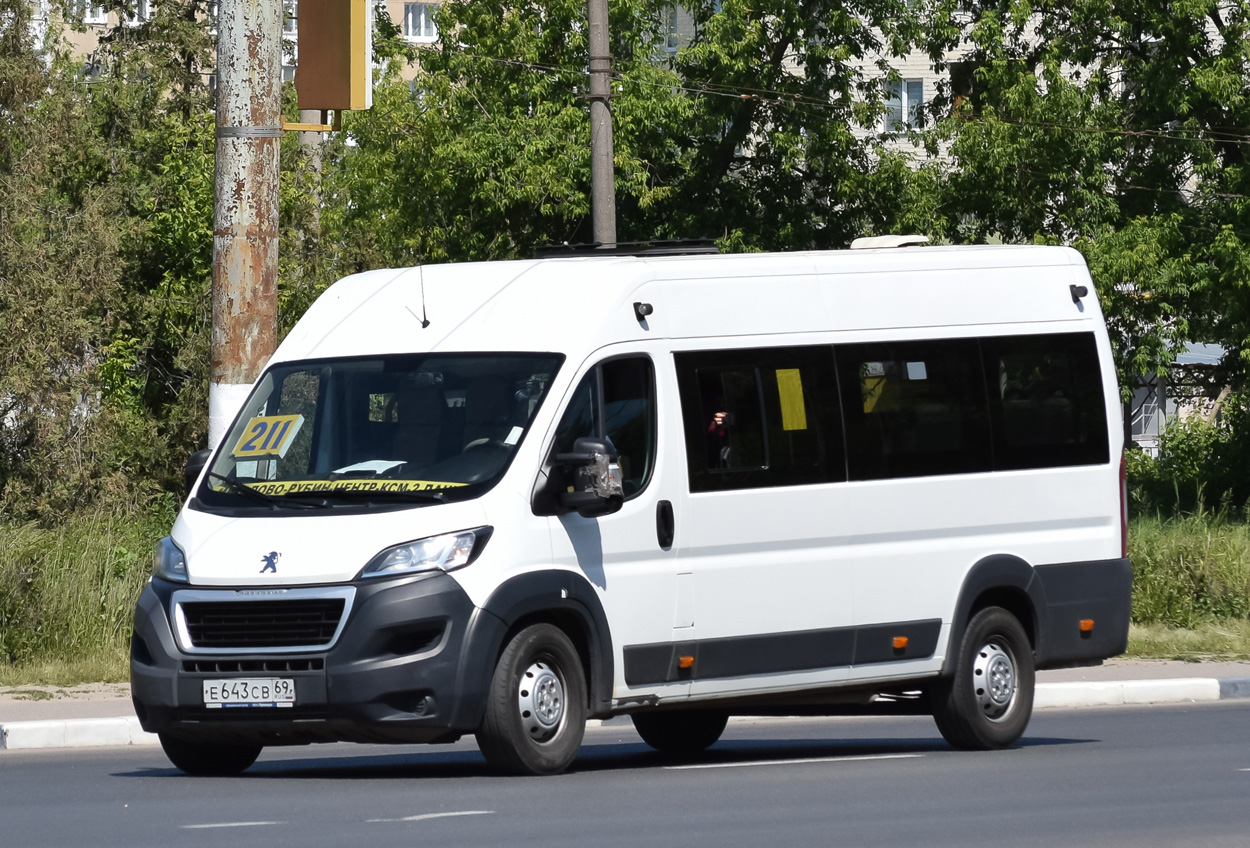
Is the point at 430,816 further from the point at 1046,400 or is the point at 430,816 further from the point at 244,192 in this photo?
the point at 244,192

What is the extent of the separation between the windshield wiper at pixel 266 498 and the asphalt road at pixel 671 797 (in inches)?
48.5

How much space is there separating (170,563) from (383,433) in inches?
43.5

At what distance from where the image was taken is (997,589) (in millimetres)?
11672

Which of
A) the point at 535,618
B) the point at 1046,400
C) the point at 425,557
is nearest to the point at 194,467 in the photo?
the point at 425,557

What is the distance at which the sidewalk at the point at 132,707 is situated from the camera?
12414mm

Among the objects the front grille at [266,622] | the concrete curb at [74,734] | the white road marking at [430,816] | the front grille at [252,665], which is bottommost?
the white road marking at [430,816]

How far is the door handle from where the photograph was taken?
32.8ft

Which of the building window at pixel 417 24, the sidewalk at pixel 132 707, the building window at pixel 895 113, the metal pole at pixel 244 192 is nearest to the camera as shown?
the sidewalk at pixel 132 707

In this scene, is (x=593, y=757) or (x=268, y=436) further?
(x=593, y=757)

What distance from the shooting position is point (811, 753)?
11922mm

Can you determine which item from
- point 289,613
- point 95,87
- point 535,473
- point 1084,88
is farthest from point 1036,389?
point 95,87

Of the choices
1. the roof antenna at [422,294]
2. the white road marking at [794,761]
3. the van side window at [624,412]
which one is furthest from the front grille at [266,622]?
the white road marking at [794,761]

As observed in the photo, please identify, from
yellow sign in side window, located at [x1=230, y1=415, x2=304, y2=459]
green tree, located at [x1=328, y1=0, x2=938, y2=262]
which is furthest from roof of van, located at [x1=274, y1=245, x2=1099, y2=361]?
green tree, located at [x1=328, y1=0, x2=938, y2=262]

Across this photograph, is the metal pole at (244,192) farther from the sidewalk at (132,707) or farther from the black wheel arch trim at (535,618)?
the black wheel arch trim at (535,618)
